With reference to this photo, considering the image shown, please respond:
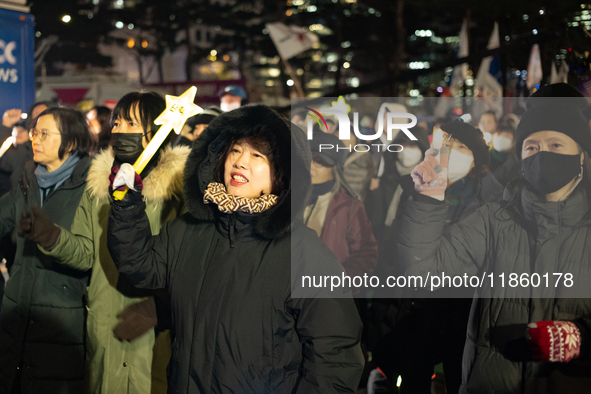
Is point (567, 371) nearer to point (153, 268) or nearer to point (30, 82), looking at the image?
point (153, 268)

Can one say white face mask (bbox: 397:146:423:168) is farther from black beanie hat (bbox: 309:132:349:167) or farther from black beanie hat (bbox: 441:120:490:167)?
black beanie hat (bbox: 309:132:349:167)

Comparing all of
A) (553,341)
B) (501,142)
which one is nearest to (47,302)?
(553,341)

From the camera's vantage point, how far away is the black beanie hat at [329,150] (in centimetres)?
354

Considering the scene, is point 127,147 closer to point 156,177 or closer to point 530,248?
point 156,177

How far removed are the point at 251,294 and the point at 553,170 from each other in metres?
1.33

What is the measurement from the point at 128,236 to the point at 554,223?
1.73m

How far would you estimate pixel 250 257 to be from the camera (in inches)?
83.0

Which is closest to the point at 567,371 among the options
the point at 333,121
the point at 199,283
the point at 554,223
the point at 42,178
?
the point at 554,223

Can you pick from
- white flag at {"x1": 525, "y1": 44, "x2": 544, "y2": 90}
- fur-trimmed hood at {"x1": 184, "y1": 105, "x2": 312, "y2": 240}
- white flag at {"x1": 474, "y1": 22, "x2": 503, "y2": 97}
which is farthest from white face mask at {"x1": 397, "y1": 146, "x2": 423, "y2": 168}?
white flag at {"x1": 474, "y1": 22, "x2": 503, "y2": 97}

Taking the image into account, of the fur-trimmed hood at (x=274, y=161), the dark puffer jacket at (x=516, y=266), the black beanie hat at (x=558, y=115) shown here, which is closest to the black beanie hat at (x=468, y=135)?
the black beanie hat at (x=558, y=115)

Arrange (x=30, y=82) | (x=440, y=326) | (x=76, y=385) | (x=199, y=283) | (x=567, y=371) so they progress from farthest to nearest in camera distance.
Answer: (x=30, y=82)
(x=440, y=326)
(x=76, y=385)
(x=567, y=371)
(x=199, y=283)

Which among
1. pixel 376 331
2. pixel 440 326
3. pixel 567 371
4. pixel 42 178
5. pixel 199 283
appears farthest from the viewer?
pixel 376 331

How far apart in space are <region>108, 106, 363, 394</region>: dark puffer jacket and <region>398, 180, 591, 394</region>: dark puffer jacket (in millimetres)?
491

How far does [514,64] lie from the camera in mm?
5066
